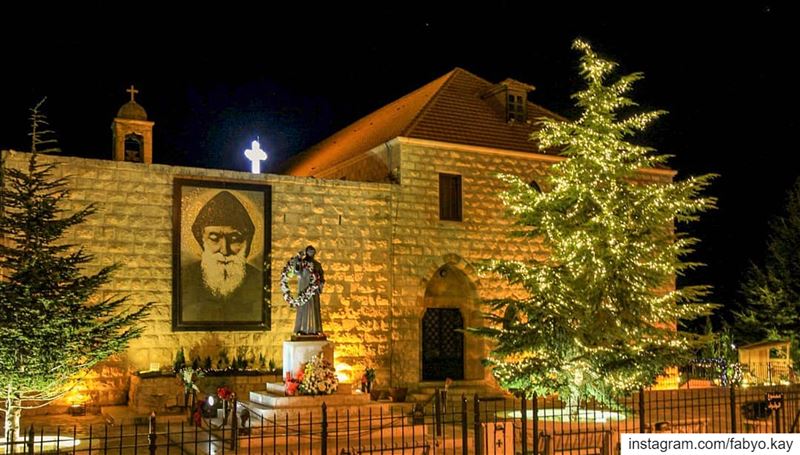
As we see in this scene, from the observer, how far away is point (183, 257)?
60.2ft

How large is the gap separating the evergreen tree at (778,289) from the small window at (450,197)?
485 inches

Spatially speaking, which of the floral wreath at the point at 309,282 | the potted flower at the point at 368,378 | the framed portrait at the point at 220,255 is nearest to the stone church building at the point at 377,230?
the framed portrait at the point at 220,255

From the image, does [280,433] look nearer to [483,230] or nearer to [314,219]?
[314,219]

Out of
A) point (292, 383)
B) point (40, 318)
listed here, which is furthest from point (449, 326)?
point (40, 318)

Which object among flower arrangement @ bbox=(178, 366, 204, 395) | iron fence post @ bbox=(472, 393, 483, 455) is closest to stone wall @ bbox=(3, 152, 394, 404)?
flower arrangement @ bbox=(178, 366, 204, 395)

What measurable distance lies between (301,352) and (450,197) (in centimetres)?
900

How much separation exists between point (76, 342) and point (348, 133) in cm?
1667

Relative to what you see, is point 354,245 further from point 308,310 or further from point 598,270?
point 598,270

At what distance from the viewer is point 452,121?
22297mm

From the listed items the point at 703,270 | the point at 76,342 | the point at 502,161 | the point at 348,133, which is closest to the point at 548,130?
the point at 502,161

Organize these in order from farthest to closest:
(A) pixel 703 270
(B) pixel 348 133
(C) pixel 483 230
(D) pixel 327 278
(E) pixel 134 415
A: (A) pixel 703 270 < (B) pixel 348 133 < (C) pixel 483 230 < (D) pixel 327 278 < (E) pixel 134 415

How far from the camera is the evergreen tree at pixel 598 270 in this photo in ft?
51.0

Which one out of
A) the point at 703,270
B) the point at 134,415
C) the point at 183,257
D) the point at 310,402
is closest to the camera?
the point at 310,402

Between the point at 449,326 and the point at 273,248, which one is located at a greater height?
the point at 273,248
